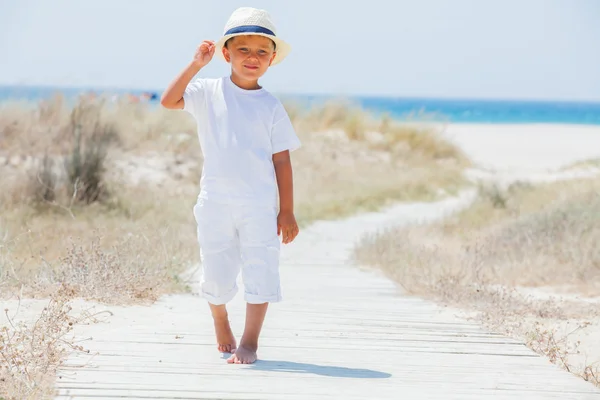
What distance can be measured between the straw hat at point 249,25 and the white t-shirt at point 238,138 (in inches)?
9.5

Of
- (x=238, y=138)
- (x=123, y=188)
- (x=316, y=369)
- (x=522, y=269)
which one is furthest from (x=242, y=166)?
(x=123, y=188)

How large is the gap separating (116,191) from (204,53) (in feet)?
29.4

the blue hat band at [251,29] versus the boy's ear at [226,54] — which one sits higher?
the blue hat band at [251,29]

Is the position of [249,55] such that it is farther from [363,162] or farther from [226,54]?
[363,162]

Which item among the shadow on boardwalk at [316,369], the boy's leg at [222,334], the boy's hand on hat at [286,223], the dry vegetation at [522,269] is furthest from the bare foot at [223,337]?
the dry vegetation at [522,269]

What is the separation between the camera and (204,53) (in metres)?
4.43

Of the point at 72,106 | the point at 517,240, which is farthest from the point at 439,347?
the point at 72,106

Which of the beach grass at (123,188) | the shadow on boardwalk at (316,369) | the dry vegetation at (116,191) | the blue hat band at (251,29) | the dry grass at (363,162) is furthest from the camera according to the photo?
the dry grass at (363,162)

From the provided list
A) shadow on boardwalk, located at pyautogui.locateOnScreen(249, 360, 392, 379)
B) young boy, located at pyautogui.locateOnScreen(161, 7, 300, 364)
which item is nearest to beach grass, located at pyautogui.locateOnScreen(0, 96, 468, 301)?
young boy, located at pyautogui.locateOnScreen(161, 7, 300, 364)

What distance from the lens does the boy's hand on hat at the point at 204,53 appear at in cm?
441

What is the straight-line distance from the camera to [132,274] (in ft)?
20.7

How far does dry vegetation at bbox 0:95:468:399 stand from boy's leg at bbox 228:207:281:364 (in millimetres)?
875

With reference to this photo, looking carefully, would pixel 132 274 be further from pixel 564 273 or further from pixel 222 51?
pixel 564 273

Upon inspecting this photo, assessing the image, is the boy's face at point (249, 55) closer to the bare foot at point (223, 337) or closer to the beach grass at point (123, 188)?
the bare foot at point (223, 337)
